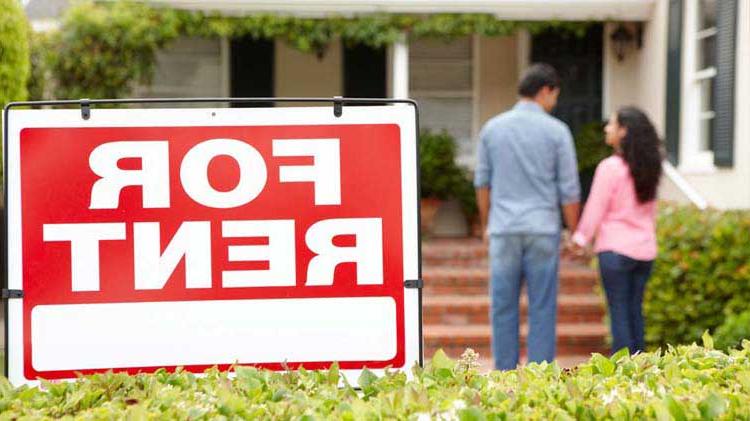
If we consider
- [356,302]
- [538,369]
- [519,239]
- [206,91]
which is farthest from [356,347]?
[206,91]

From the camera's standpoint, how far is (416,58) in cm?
1178

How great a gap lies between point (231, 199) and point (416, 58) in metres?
9.59

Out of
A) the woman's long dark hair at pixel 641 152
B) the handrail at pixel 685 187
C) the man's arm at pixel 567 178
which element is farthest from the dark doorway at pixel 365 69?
the man's arm at pixel 567 178

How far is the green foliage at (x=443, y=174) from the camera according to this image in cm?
1070

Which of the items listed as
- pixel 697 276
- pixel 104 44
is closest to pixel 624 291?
pixel 697 276

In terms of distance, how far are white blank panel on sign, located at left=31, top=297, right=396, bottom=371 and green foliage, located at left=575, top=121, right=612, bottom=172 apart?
8536mm

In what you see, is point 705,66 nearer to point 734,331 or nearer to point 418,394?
point 734,331

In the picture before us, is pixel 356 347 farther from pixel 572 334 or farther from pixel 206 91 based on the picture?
pixel 206 91

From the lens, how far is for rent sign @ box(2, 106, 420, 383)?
2346mm

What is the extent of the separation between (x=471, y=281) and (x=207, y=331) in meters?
6.72

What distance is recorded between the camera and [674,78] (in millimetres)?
9375

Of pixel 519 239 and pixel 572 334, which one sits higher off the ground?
pixel 519 239

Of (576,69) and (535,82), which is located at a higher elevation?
(576,69)

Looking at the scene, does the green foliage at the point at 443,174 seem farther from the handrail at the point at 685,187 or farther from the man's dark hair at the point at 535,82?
the man's dark hair at the point at 535,82
